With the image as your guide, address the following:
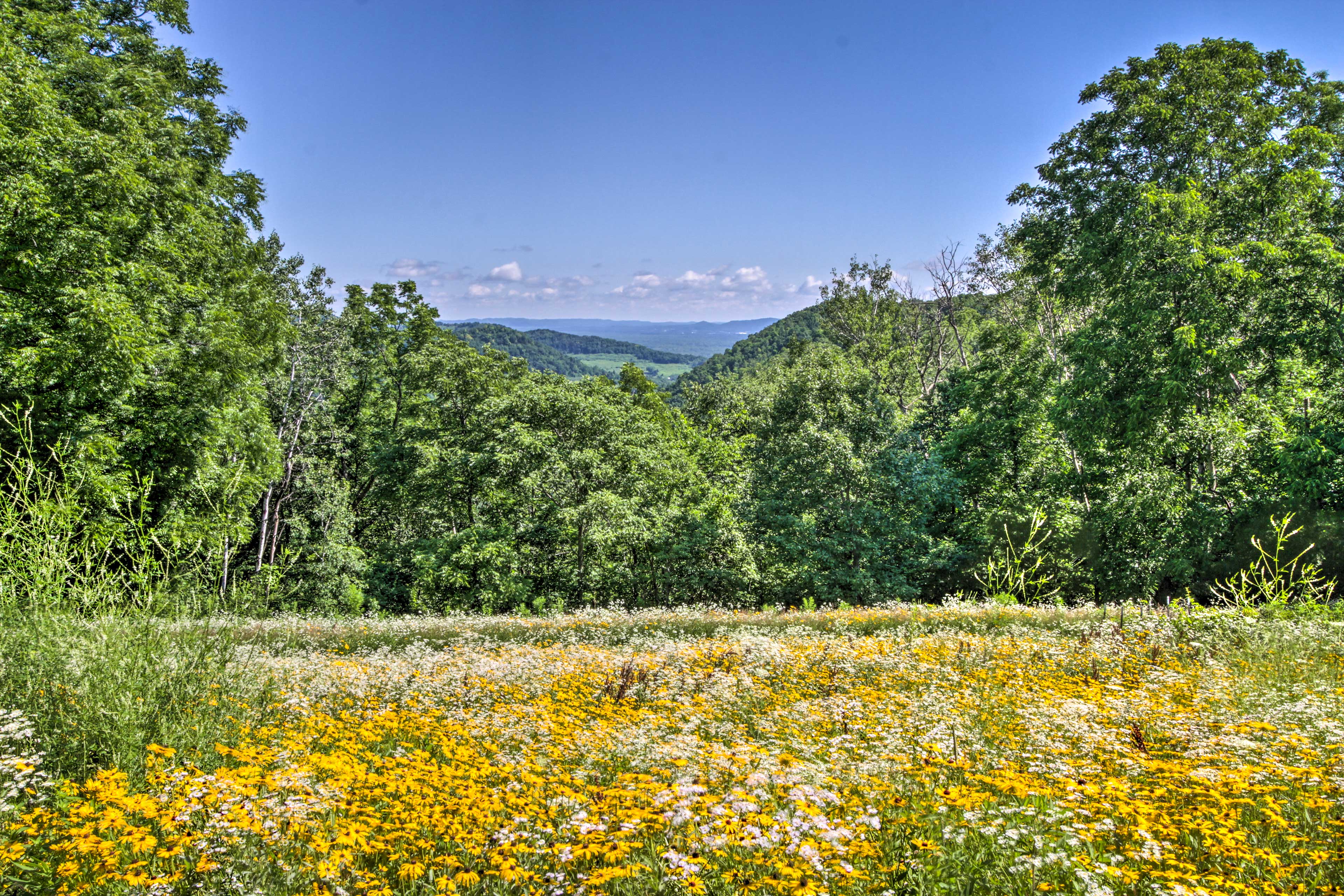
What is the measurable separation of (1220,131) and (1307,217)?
2.97 metres

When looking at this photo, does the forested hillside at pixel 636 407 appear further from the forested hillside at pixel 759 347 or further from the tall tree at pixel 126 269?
the forested hillside at pixel 759 347

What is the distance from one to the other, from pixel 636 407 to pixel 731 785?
1128 inches

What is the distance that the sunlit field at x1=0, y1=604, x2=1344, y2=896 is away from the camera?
326 centimetres

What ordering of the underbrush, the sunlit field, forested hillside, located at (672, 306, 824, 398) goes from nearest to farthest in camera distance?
the sunlit field, the underbrush, forested hillside, located at (672, 306, 824, 398)

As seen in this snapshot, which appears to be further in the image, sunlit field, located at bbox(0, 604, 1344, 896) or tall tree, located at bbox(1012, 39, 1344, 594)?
tall tree, located at bbox(1012, 39, 1344, 594)

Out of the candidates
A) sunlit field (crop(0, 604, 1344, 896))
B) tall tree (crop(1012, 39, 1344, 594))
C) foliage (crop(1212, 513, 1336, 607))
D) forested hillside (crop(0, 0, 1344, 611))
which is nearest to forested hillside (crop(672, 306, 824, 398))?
forested hillside (crop(0, 0, 1344, 611))

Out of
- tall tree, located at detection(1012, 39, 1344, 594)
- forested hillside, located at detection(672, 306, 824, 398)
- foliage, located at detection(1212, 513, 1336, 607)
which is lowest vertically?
foliage, located at detection(1212, 513, 1336, 607)

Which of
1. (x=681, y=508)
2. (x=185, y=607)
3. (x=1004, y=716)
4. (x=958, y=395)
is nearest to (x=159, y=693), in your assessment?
(x=185, y=607)

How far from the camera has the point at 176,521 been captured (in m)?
15.8

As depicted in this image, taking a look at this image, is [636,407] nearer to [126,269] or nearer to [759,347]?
[126,269]

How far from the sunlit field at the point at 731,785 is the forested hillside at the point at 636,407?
187cm

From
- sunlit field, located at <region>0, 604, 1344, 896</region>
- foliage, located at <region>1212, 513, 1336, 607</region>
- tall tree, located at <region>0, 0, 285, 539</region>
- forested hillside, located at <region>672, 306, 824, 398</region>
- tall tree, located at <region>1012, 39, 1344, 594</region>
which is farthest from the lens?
forested hillside, located at <region>672, 306, 824, 398</region>

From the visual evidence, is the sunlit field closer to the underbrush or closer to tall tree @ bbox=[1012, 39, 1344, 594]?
the underbrush

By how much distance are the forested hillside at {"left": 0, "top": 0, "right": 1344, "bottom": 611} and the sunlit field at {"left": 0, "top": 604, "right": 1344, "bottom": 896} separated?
1.87 meters
